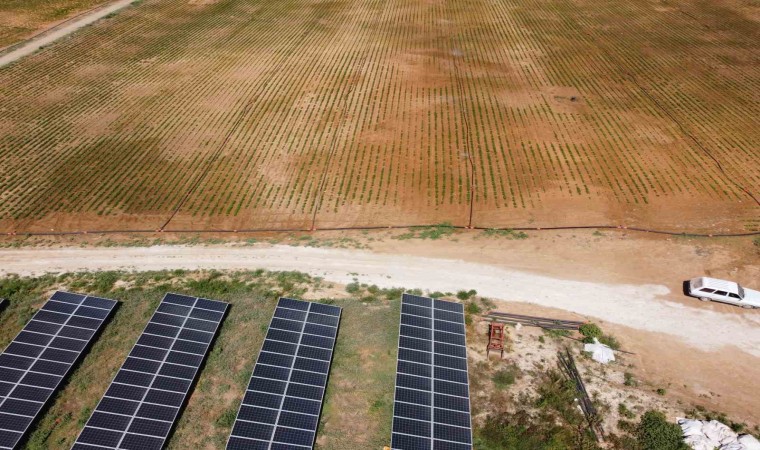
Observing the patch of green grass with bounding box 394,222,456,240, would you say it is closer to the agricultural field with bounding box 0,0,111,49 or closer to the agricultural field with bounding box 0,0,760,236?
the agricultural field with bounding box 0,0,760,236

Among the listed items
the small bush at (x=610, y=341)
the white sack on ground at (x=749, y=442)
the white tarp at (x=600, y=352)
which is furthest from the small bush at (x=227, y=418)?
the white sack on ground at (x=749, y=442)

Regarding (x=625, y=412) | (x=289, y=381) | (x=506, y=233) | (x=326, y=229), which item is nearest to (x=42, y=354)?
(x=289, y=381)

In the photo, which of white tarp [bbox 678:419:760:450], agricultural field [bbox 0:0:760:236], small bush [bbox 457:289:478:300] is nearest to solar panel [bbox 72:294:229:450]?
agricultural field [bbox 0:0:760:236]

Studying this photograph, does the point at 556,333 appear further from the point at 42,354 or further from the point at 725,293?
the point at 42,354

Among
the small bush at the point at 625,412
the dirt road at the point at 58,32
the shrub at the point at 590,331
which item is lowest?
the small bush at the point at 625,412

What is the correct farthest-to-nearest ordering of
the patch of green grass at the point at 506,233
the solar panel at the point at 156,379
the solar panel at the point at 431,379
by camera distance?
the patch of green grass at the point at 506,233, the solar panel at the point at 431,379, the solar panel at the point at 156,379

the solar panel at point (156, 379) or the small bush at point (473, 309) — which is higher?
the solar panel at point (156, 379)

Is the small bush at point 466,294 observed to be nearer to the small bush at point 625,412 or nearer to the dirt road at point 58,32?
the small bush at point 625,412
